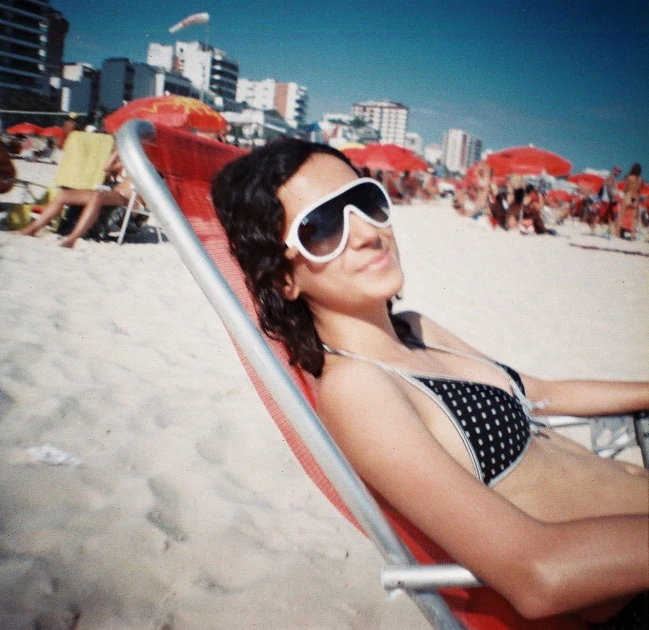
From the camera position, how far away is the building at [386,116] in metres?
146

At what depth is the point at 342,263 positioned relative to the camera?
1.21 metres

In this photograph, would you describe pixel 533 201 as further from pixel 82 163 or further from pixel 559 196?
pixel 559 196

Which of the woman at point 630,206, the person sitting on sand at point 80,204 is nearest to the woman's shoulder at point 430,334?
the person sitting on sand at point 80,204

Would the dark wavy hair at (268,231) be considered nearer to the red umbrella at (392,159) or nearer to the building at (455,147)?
the red umbrella at (392,159)

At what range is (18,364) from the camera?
2725 millimetres

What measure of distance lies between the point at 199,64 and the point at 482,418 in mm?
98836

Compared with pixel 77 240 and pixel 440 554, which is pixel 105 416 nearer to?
pixel 440 554

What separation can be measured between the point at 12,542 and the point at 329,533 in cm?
108

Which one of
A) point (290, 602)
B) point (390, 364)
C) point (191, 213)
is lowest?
point (290, 602)

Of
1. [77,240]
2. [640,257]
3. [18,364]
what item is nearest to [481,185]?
[640,257]

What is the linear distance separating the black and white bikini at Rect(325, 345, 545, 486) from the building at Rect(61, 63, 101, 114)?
233 feet

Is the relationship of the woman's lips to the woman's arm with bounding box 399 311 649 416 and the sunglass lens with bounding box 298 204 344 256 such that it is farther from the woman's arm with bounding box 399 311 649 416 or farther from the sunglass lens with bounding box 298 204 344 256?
the woman's arm with bounding box 399 311 649 416

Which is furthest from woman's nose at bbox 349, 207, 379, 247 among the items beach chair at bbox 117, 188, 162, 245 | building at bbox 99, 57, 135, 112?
building at bbox 99, 57, 135, 112

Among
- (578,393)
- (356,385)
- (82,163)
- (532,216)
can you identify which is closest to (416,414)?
(356,385)
